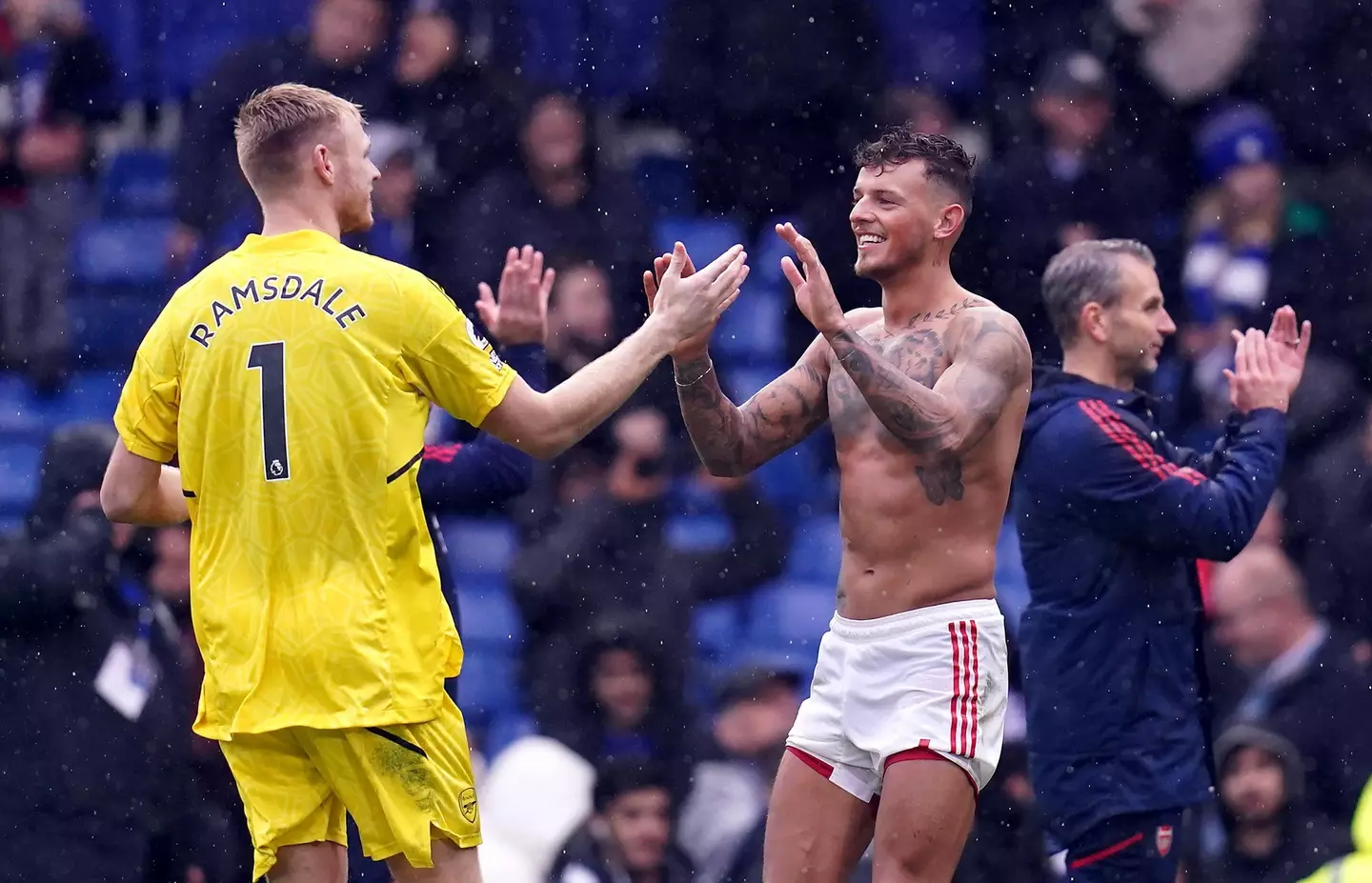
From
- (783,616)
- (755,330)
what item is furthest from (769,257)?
(783,616)

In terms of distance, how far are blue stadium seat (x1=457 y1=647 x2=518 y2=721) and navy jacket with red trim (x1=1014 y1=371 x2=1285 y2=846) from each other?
246cm

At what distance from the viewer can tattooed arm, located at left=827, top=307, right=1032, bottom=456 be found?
397 centimetres

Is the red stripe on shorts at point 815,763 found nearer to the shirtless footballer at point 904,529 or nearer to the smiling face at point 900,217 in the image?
the shirtless footballer at point 904,529

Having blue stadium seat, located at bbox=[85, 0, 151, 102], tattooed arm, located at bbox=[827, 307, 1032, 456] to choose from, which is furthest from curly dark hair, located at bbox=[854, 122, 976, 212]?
blue stadium seat, located at bbox=[85, 0, 151, 102]

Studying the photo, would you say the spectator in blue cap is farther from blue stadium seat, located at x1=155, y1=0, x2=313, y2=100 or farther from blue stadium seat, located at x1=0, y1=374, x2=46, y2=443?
blue stadium seat, located at x1=0, y1=374, x2=46, y2=443

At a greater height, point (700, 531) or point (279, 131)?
point (279, 131)

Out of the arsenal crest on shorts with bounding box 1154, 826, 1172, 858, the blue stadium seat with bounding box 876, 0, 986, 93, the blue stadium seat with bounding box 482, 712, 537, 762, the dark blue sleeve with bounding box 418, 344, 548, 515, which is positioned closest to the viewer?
the arsenal crest on shorts with bounding box 1154, 826, 1172, 858

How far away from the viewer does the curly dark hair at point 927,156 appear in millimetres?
4309

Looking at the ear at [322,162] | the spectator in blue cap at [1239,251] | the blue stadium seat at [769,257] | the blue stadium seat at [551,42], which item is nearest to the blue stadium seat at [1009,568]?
the spectator in blue cap at [1239,251]

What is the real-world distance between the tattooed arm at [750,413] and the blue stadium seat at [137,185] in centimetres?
433

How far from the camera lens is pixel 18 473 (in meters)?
7.69

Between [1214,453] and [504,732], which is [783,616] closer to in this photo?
[504,732]

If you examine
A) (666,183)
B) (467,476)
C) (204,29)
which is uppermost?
(204,29)

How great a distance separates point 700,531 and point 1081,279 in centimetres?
257
